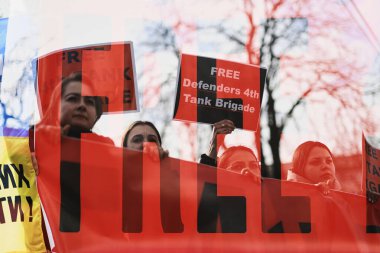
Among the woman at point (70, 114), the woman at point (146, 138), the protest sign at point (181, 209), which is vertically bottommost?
the protest sign at point (181, 209)

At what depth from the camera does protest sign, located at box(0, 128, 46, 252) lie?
239 cm

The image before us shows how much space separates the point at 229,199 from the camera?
2.34m

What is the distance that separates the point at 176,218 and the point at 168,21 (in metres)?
0.84

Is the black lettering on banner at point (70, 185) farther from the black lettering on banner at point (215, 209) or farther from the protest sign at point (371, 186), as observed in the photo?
the protest sign at point (371, 186)

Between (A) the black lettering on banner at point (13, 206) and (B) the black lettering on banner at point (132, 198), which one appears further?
(A) the black lettering on banner at point (13, 206)

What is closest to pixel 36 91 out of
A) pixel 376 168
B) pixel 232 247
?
pixel 232 247

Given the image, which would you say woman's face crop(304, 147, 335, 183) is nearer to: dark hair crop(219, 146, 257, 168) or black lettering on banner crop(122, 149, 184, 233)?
dark hair crop(219, 146, 257, 168)

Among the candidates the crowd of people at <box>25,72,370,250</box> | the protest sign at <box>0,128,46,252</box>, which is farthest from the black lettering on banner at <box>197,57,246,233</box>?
the protest sign at <box>0,128,46,252</box>

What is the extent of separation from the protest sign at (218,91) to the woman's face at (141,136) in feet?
0.40

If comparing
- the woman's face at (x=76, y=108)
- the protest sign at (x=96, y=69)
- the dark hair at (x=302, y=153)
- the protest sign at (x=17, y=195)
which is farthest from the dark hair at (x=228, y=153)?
the protest sign at (x=17, y=195)

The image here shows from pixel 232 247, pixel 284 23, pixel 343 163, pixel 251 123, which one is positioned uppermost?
pixel 284 23

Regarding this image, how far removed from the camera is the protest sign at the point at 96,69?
2371 mm

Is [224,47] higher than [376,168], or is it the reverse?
[224,47]

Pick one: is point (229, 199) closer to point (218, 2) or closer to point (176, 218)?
point (176, 218)
